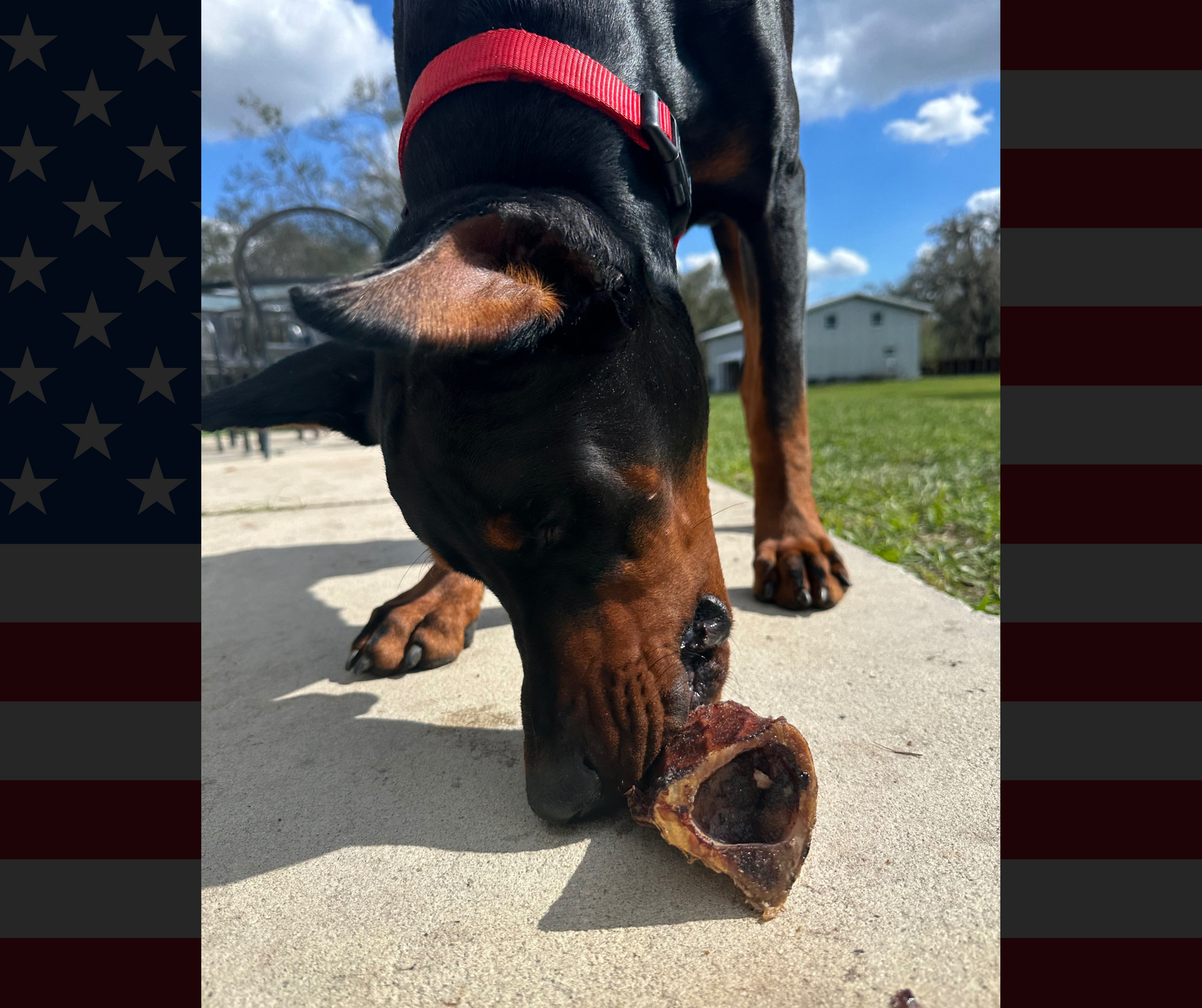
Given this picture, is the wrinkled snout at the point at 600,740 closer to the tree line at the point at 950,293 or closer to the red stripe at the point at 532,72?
the red stripe at the point at 532,72

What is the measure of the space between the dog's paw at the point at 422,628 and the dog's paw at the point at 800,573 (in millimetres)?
890

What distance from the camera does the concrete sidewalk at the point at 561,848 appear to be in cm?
100

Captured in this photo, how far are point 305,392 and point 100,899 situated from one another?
3.27ft

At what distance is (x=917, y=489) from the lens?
14.5ft

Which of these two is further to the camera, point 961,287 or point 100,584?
point 961,287

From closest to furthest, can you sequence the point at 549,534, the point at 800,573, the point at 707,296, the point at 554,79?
1. the point at 549,534
2. the point at 554,79
3. the point at 800,573
4. the point at 707,296

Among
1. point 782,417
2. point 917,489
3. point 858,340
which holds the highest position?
point 858,340

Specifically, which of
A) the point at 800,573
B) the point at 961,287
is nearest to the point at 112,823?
the point at 800,573

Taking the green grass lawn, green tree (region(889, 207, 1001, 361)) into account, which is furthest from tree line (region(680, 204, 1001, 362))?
the green grass lawn

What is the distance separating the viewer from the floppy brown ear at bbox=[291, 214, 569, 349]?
87 centimetres

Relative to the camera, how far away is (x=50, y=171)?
179 cm

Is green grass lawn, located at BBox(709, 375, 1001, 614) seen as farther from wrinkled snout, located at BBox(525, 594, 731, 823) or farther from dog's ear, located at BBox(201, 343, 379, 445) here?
dog's ear, located at BBox(201, 343, 379, 445)

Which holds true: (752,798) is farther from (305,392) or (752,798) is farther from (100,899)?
(305,392)

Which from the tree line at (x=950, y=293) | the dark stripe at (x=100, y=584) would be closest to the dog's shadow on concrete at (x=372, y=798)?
the dark stripe at (x=100, y=584)
